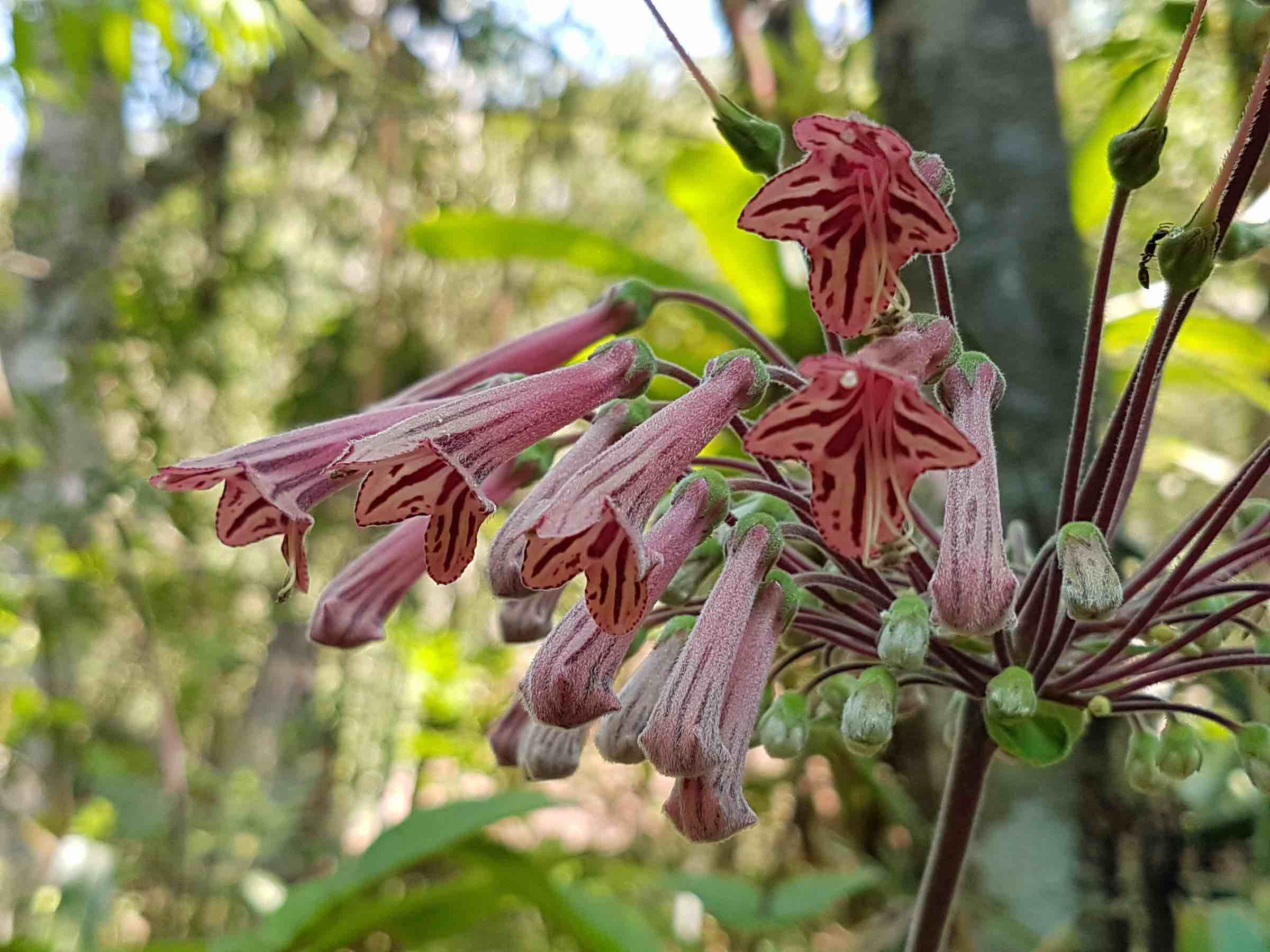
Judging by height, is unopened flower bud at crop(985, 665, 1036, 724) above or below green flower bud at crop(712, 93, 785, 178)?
below

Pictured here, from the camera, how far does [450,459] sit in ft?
1.87

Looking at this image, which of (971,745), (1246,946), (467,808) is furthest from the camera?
(467,808)

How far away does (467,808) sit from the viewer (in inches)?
53.6

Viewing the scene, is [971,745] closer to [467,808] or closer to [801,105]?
[467,808]

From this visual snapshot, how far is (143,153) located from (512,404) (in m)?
3.67

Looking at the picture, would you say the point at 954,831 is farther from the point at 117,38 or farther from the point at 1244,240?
the point at 117,38

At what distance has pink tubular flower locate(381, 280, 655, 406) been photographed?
0.84 metres

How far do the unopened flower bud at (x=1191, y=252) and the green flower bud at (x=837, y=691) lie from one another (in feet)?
1.11

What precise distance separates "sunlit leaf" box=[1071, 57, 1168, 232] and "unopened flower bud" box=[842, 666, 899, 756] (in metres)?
1.19

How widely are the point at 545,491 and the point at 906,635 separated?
0.75 ft

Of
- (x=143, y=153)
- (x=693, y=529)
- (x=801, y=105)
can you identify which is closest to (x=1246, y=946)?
(x=693, y=529)

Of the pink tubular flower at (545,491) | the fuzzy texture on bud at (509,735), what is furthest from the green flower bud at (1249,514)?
the fuzzy texture on bud at (509,735)

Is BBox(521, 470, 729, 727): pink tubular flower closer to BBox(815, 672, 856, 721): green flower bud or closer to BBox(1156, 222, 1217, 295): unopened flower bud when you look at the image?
BBox(815, 672, 856, 721): green flower bud

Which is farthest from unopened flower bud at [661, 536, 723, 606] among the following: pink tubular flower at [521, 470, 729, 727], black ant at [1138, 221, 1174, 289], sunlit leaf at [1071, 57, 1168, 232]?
sunlit leaf at [1071, 57, 1168, 232]
